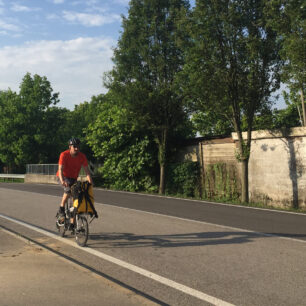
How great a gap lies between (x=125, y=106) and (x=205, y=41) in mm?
→ 6587

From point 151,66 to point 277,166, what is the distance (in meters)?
8.47

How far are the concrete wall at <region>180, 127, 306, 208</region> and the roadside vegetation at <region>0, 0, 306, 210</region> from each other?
616 millimetres

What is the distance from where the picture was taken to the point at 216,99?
16.0 m

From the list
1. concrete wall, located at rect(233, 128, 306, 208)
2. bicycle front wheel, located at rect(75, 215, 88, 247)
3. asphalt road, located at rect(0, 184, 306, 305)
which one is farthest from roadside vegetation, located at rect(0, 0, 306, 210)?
bicycle front wheel, located at rect(75, 215, 88, 247)

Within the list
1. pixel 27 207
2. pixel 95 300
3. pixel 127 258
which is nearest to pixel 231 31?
pixel 27 207

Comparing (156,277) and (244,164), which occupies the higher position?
(244,164)

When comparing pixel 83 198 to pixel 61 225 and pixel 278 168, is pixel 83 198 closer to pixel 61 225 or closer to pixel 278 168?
pixel 61 225

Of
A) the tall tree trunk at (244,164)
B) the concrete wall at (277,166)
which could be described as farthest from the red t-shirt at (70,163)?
the concrete wall at (277,166)

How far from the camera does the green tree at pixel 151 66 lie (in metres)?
20.5

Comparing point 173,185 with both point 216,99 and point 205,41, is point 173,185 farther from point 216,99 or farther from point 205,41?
point 205,41

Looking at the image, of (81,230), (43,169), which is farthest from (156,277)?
(43,169)

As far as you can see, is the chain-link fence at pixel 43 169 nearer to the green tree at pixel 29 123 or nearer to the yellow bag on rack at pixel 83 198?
the green tree at pixel 29 123

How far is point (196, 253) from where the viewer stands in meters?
6.50

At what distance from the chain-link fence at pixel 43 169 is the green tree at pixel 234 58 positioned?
67.1ft
